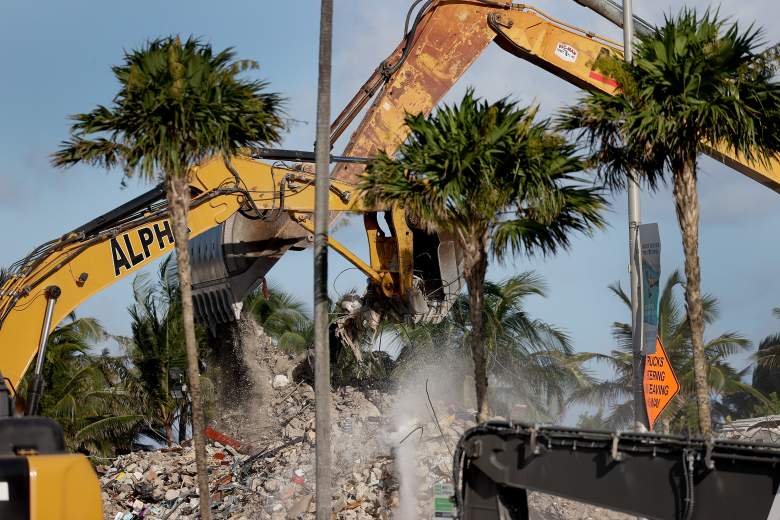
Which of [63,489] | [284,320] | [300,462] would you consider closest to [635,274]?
[300,462]

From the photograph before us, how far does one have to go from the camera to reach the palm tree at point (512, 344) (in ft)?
114

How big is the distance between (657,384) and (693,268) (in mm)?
4531

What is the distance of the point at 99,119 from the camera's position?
16594 mm

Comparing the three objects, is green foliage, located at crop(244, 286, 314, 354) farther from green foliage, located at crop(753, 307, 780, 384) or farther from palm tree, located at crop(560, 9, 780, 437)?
palm tree, located at crop(560, 9, 780, 437)

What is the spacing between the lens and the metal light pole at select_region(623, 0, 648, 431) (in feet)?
64.0

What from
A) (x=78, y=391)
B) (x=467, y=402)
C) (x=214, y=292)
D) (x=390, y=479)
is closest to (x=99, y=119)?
(x=214, y=292)

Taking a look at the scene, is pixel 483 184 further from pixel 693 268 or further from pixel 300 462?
pixel 300 462

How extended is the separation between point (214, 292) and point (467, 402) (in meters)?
9.65

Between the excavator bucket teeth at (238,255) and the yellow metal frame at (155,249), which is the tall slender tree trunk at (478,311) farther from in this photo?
the excavator bucket teeth at (238,255)

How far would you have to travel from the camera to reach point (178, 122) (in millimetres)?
16516

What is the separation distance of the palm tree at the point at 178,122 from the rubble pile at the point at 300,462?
788 cm

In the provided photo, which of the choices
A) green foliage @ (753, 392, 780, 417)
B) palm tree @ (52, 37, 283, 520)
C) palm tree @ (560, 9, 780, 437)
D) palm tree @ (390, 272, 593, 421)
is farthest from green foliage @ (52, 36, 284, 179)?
green foliage @ (753, 392, 780, 417)

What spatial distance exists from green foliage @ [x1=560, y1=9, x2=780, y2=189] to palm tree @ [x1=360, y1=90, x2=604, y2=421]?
3.56 feet

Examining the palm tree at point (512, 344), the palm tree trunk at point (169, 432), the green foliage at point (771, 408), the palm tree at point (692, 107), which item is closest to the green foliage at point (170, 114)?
the palm tree at point (692, 107)
